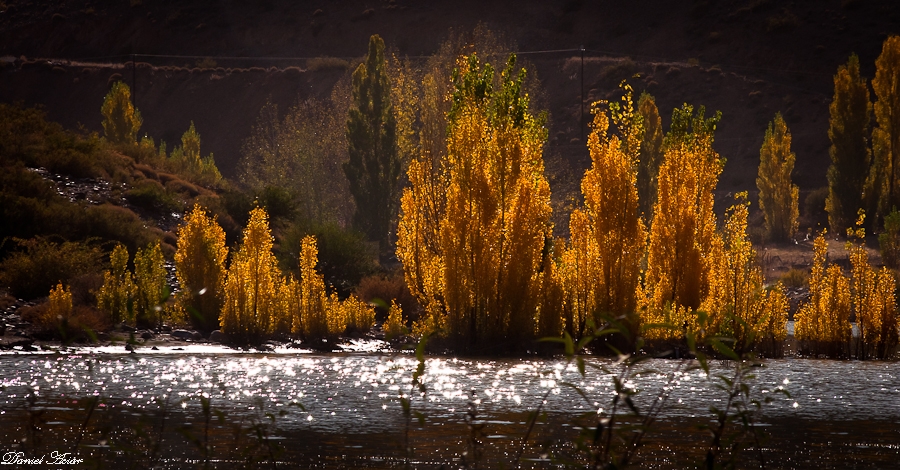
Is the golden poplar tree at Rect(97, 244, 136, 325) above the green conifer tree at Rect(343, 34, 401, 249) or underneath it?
underneath

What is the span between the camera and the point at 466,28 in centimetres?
7456

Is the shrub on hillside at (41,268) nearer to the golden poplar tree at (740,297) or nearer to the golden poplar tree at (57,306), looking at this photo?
the golden poplar tree at (57,306)

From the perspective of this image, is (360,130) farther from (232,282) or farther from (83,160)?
(232,282)

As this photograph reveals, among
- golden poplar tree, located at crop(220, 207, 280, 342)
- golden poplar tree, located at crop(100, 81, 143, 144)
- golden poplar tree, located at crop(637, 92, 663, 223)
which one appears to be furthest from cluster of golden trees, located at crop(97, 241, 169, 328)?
golden poplar tree, located at crop(100, 81, 143, 144)

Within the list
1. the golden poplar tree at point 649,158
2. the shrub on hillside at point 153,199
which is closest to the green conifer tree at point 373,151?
the golden poplar tree at point 649,158

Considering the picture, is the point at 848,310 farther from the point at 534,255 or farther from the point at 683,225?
the point at 534,255

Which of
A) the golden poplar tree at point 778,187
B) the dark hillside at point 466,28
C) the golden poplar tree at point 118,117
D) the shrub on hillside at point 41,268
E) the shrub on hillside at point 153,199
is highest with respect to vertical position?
the dark hillside at point 466,28

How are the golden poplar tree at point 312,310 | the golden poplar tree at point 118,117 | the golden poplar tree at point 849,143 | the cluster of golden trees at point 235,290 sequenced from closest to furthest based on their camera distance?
the cluster of golden trees at point 235,290
the golden poplar tree at point 312,310
the golden poplar tree at point 849,143
the golden poplar tree at point 118,117

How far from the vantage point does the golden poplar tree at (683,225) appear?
16.6 meters

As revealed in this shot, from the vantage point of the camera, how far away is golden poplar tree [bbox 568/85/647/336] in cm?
1580

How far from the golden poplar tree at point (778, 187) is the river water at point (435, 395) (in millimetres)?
29335

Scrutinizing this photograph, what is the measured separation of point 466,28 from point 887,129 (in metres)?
40.5

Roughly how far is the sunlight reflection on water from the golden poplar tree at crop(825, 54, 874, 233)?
26.8 metres

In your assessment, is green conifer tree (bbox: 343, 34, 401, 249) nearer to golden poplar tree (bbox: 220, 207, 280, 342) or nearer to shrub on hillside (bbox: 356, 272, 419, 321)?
shrub on hillside (bbox: 356, 272, 419, 321)
